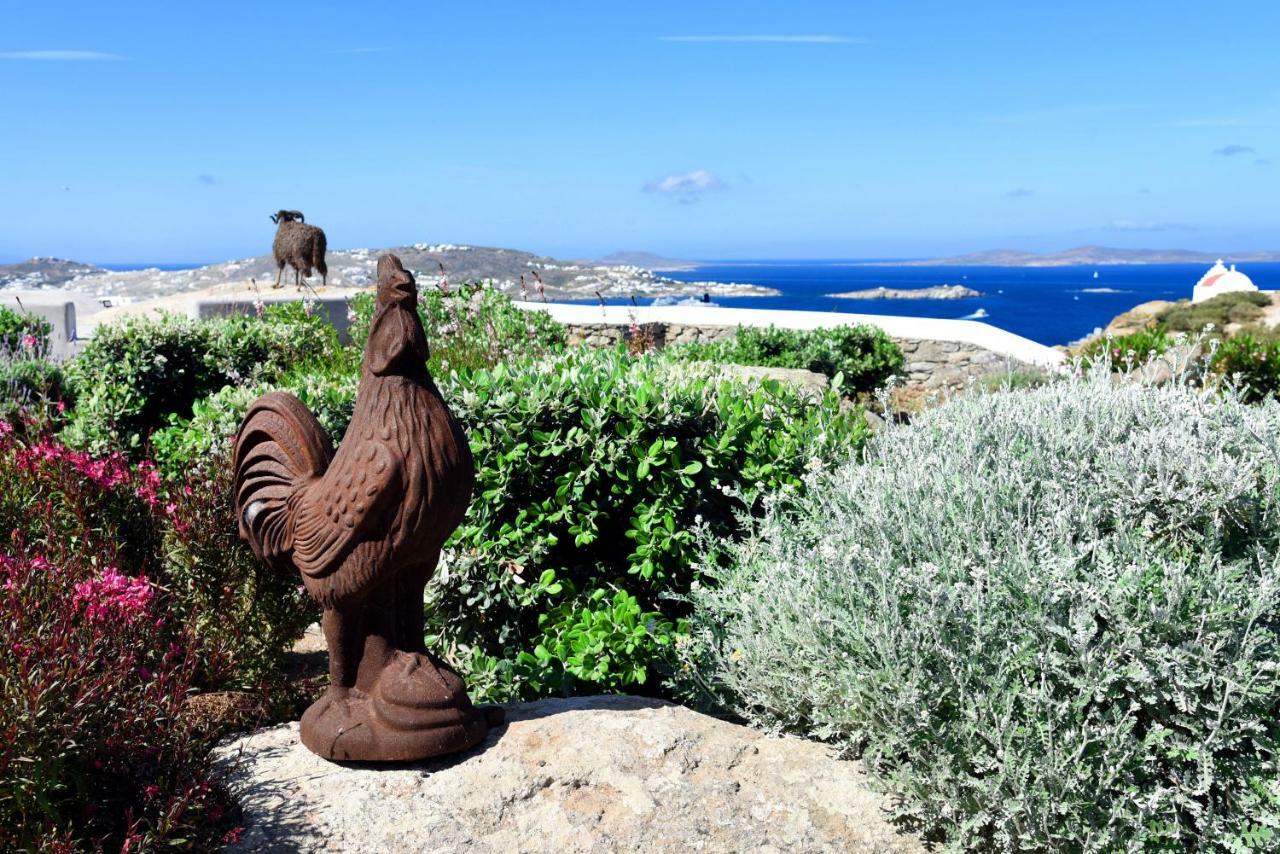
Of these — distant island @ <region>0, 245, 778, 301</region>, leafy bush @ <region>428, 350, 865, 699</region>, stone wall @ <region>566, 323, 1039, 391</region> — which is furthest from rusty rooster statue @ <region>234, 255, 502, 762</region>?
stone wall @ <region>566, 323, 1039, 391</region>

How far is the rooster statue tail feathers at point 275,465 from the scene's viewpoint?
3.23m

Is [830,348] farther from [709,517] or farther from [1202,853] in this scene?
[1202,853]

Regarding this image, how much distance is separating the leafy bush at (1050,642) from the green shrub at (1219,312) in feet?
75.7

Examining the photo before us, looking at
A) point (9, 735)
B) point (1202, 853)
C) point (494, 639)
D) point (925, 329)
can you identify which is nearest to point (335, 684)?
point (9, 735)

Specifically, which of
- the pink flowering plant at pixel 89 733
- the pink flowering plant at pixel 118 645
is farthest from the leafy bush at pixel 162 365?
the pink flowering plant at pixel 89 733

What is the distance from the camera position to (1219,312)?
25312mm

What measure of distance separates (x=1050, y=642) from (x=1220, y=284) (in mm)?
30610

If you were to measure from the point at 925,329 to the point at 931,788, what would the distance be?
1071 cm

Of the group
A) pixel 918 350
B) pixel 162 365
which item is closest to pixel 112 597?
pixel 162 365

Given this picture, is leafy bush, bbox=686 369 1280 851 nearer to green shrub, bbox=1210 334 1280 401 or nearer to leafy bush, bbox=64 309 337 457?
leafy bush, bbox=64 309 337 457

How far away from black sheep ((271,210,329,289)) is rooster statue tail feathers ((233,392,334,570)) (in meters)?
11.4

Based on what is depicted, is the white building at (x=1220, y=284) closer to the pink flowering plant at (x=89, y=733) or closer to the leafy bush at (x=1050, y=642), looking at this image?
the leafy bush at (x=1050, y=642)

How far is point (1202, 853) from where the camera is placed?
2721 millimetres

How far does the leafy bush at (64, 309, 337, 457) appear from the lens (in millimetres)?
7895
